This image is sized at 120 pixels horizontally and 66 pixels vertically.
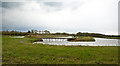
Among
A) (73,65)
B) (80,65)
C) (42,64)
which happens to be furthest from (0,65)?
(80,65)

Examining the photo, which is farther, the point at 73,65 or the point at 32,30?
the point at 32,30

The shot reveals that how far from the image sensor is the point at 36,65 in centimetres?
648

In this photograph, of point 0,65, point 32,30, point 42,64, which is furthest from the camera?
point 32,30

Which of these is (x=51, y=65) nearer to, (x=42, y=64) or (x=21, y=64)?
(x=42, y=64)

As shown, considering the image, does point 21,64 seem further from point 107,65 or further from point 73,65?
point 107,65

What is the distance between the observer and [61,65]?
6414 mm

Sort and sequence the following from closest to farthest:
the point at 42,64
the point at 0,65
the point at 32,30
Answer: the point at 0,65 < the point at 42,64 < the point at 32,30

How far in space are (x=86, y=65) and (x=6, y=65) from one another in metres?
6.03

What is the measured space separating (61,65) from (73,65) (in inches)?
36.6

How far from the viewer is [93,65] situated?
6.56 meters

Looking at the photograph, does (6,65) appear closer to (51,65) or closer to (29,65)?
(29,65)

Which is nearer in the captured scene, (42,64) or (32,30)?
(42,64)

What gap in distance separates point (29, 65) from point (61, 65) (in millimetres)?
2432

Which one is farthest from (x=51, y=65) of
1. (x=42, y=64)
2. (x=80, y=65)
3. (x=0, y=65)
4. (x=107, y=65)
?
(x=107, y=65)
